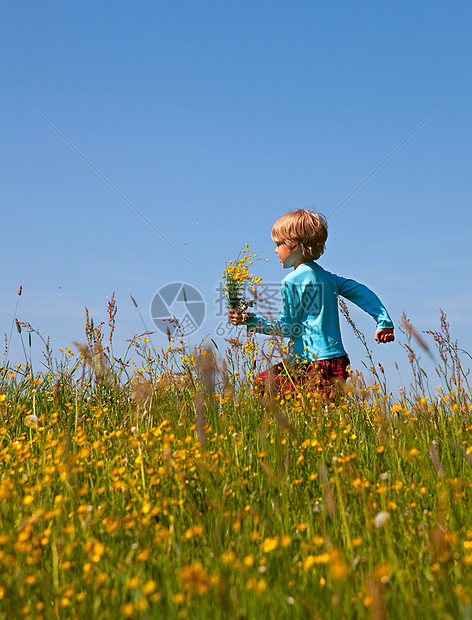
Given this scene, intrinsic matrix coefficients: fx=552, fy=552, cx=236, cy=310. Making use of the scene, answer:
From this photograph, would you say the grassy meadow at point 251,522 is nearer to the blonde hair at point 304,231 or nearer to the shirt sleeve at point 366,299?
the shirt sleeve at point 366,299

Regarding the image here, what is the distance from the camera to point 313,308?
5734 mm

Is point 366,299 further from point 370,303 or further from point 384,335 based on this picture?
point 384,335

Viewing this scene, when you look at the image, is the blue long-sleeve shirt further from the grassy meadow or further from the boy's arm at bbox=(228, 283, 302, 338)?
the grassy meadow

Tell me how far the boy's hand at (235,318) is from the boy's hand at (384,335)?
4.42 feet

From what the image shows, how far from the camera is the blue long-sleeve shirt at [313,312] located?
566cm

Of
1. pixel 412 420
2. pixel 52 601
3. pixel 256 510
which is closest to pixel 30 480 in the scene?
pixel 52 601

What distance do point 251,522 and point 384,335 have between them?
353cm

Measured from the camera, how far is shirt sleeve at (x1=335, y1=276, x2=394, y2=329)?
559 cm

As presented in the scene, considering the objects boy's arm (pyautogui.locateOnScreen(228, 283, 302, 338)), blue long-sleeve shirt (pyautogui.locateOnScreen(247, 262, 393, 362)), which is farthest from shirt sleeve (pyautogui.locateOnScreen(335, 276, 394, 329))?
boy's arm (pyautogui.locateOnScreen(228, 283, 302, 338))

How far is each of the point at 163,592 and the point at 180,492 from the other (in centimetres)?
71

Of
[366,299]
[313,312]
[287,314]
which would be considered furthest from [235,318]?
[366,299]

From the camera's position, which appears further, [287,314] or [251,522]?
[287,314]

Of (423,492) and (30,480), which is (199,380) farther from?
(423,492)

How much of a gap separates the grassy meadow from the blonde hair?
216cm
